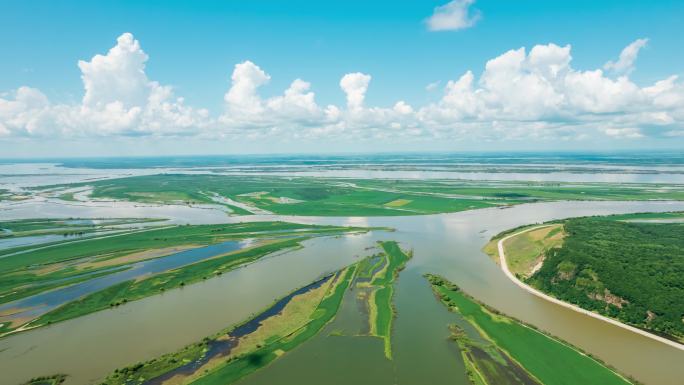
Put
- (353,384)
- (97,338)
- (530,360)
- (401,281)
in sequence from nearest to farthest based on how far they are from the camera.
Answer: (353,384) → (530,360) → (97,338) → (401,281)

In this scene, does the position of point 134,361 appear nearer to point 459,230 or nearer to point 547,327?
point 547,327

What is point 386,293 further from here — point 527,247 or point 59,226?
point 59,226

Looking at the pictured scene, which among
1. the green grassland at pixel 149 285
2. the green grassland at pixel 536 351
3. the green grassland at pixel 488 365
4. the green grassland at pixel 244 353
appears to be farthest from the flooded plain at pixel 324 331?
the green grassland at pixel 536 351

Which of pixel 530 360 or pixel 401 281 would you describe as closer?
pixel 530 360

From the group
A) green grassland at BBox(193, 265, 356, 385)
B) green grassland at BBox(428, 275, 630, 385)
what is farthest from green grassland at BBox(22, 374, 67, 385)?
green grassland at BBox(428, 275, 630, 385)

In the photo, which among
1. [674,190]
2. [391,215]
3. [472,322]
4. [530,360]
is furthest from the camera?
[674,190]

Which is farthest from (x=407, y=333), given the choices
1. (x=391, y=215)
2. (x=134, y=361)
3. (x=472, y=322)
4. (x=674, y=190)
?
(x=674, y=190)

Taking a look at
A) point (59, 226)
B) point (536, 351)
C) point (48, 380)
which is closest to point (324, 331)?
point (536, 351)
